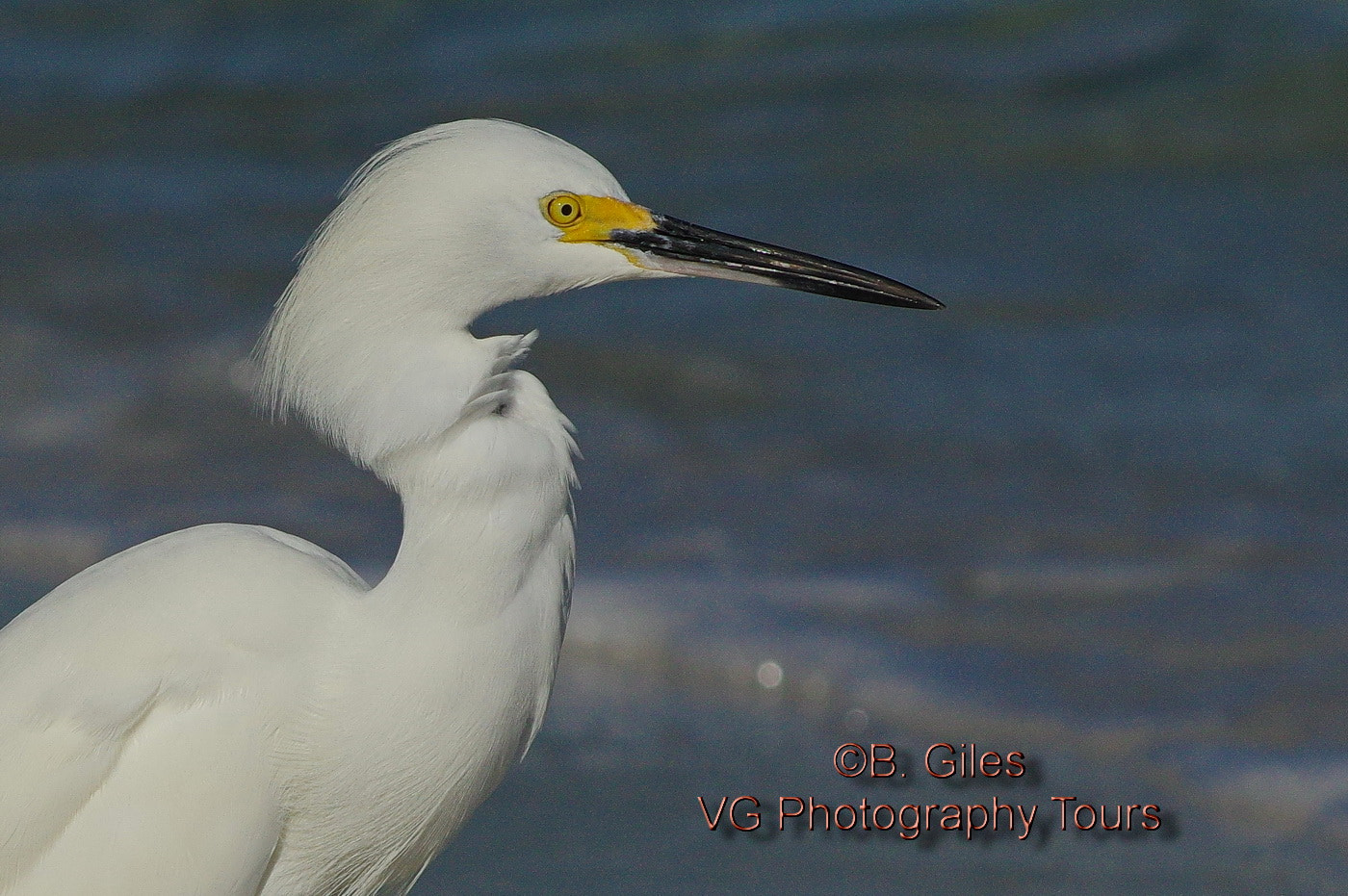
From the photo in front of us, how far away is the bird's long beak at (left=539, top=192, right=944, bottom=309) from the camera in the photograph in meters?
2.79

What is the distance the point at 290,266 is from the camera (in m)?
8.12

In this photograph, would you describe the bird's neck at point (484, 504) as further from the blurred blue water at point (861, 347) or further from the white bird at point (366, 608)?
the blurred blue water at point (861, 347)

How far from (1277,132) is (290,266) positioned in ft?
16.5

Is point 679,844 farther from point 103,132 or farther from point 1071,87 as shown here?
point 103,132

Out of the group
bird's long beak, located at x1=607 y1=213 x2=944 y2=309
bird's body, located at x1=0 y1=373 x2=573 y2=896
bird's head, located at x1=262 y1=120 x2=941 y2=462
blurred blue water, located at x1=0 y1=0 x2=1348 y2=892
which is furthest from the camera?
blurred blue water, located at x1=0 y1=0 x2=1348 y2=892

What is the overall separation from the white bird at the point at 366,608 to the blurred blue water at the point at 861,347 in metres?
1.22

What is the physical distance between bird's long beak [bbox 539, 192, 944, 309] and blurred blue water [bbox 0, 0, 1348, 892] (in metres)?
1.53

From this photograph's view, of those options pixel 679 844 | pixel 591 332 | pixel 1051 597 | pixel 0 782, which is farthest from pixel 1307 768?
pixel 591 332

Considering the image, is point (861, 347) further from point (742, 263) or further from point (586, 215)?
point (586, 215)

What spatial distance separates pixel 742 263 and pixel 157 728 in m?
1.27

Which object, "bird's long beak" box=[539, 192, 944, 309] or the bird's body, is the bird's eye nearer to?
"bird's long beak" box=[539, 192, 944, 309]

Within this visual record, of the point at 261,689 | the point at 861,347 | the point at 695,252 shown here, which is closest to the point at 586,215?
the point at 695,252

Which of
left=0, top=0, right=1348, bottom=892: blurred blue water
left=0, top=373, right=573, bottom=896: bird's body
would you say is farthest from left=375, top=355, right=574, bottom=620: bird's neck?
left=0, top=0, right=1348, bottom=892: blurred blue water

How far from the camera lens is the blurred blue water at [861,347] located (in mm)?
4758
